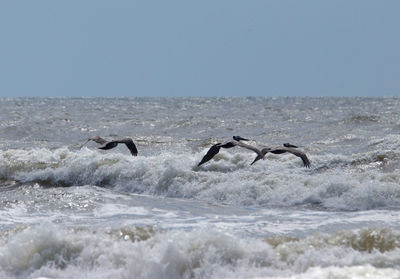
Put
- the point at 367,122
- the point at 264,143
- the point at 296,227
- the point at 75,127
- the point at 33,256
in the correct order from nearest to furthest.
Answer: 1. the point at 33,256
2. the point at 296,227
3. the point at 264,143
4. the point at 367,122
5. the point at 75,127

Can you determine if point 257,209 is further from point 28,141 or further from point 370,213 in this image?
point 28,141

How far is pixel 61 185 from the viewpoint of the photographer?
13.9 metres

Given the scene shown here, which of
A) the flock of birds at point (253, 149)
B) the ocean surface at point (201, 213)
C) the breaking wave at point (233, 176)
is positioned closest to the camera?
the ocean surface at point (201, 213)

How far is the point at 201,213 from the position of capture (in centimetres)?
973

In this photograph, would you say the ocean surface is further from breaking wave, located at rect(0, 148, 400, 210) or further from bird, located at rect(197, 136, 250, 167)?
bird, located at rect(197, 136, 250, 167)

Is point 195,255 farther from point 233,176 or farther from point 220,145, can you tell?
point 233,176

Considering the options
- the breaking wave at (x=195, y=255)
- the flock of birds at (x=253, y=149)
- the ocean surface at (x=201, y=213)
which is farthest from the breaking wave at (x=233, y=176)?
the breaking wave at (x=195, y=255)

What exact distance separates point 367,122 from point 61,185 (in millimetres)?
14103

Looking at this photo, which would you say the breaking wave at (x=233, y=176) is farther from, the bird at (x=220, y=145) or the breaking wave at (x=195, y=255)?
the breaking wave at (x=195, y=255)

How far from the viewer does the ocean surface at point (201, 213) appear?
653 centimetres

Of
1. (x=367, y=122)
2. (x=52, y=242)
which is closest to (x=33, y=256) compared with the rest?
(x=52, y=242)

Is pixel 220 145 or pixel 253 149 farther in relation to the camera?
pixel 220 145

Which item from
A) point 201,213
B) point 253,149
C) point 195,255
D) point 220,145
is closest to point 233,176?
point 220,145

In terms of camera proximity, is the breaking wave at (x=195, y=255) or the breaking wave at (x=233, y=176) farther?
the breaking wave at (x=233, y=176)
